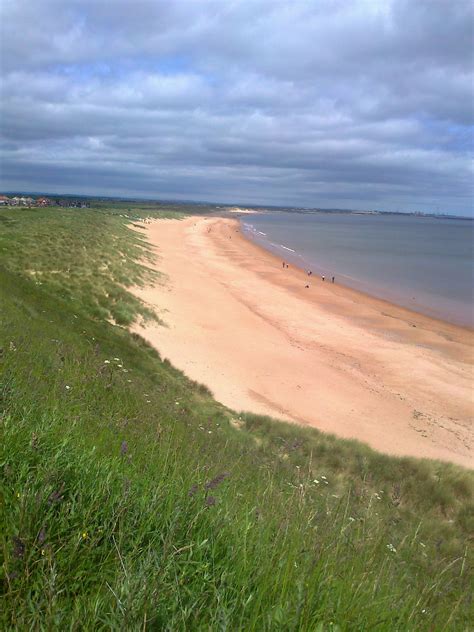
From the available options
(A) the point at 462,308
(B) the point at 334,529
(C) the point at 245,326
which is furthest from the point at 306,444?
(A) the point at 462,308

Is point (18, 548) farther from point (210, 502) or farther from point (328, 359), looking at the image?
point (328, 359)

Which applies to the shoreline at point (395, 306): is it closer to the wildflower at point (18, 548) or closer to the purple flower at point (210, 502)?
the purple flower at point (210, 502)

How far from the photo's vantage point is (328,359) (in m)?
19.5

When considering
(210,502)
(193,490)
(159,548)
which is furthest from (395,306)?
(159,548)

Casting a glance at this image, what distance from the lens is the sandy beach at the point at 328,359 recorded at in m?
13.6

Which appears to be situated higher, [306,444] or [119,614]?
[119,614]

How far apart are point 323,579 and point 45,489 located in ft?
4.80

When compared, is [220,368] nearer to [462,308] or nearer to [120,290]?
[120,290]

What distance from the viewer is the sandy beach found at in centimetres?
1362

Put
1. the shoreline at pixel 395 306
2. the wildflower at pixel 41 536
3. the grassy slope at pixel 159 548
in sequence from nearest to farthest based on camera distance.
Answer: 1. the grassy slope at pixel 159 548
2. the wildflower at pixel 41 536
3. the shoreline at pixel 395 306

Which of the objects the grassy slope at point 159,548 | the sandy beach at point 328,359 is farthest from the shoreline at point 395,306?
the grassy slope at point 159,548

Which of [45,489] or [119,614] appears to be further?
[45,489]

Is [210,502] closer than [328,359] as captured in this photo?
Yes

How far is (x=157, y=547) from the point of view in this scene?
8.38 feet
